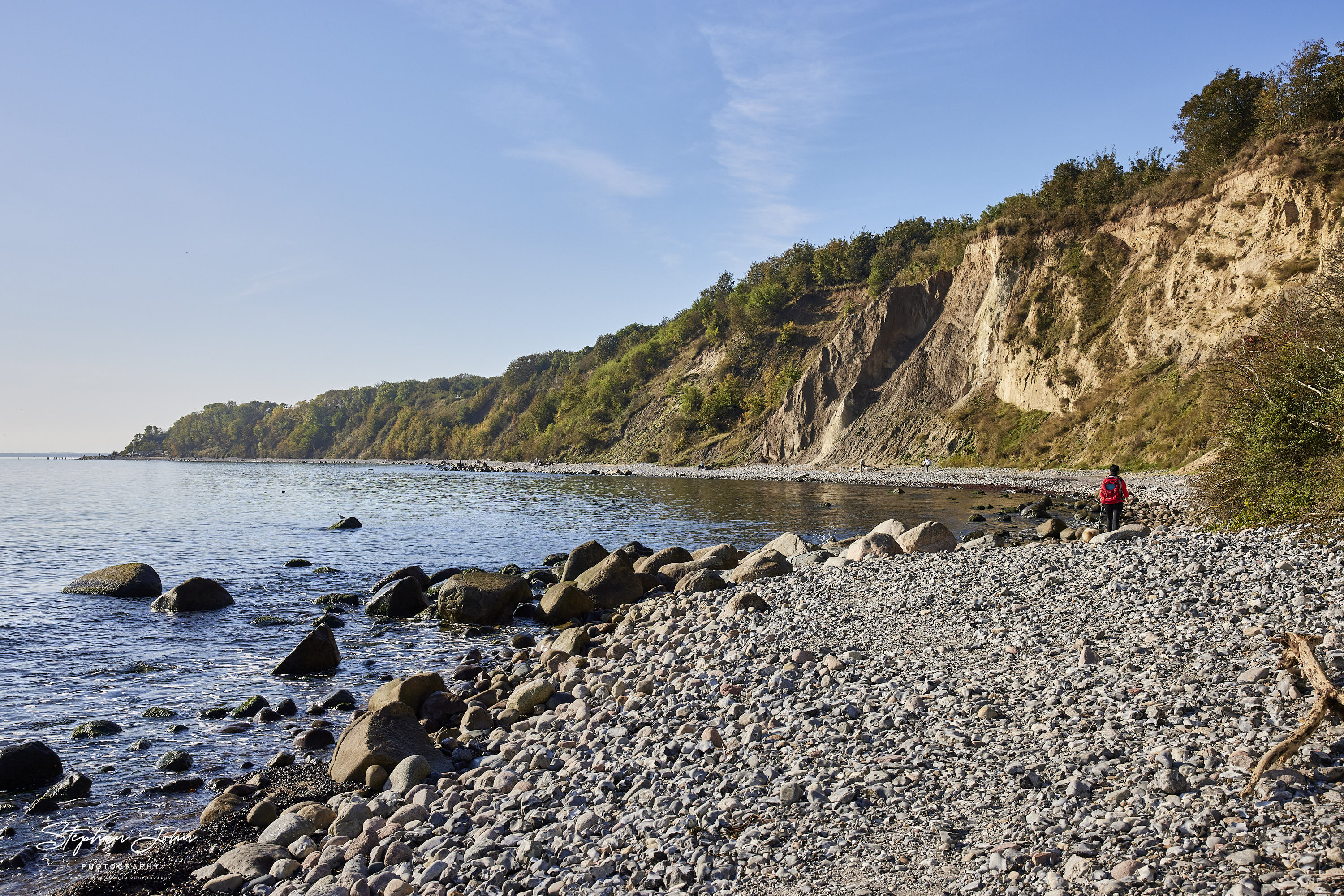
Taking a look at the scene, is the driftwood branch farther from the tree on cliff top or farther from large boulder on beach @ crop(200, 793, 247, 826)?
the tree on cliff top

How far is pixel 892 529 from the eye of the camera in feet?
56.6

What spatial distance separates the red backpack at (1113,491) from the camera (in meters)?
17.8

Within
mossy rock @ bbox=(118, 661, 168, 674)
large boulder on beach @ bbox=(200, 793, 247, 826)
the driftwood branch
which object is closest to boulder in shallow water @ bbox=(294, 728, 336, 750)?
large boulder on beach @ bbox=(200, 793, 247, 826)

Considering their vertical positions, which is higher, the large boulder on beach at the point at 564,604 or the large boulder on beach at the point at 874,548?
the large boulder on beach at the point at 874,548

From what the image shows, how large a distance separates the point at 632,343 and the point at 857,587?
125102mm

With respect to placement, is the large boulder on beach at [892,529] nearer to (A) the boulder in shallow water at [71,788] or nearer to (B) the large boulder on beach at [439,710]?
(B) the large boulder on beach at [439,710]

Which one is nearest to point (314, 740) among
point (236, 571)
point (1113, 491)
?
point (236, 571)

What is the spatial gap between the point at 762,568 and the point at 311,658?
8430 mm

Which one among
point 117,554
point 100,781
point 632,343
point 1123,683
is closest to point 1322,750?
point 1123,683

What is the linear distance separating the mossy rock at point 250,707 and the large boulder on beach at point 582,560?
847 centimetres

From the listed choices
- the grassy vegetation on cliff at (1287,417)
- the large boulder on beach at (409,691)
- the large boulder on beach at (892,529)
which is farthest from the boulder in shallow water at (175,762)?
the grassy vegetation on cliff at (1287,417)

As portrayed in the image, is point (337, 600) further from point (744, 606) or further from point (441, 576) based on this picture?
point (744, 606)

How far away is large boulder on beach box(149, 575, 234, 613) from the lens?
52.4ft

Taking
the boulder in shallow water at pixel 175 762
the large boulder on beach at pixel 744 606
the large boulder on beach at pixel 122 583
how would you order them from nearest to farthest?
the boulder in shallow water at pixel 175 762 → the large boulder on beach at pixel 744 606 → the large boulder on beach at pixel 122 583
